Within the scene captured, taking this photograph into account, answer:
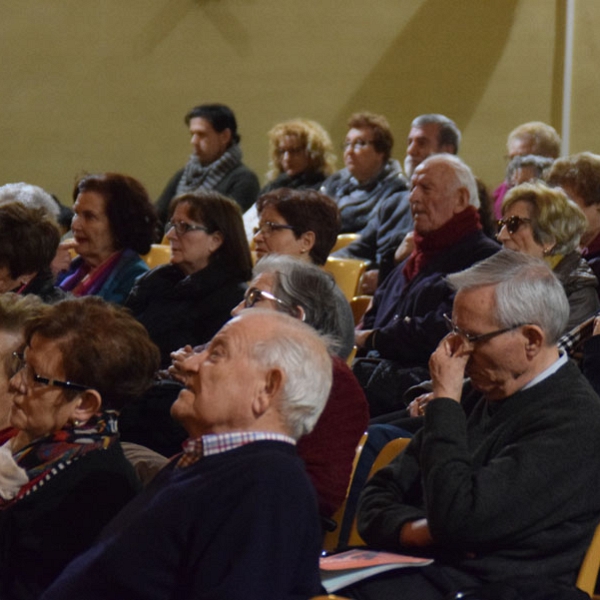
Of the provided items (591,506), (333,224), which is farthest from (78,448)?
(333,224)

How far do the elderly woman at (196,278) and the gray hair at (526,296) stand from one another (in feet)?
4.98

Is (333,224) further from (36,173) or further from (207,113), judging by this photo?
(36,173)

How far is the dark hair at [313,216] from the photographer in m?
3.91

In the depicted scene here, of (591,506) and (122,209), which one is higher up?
(122,209)

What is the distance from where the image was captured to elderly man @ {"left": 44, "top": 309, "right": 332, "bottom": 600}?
1.66 meters

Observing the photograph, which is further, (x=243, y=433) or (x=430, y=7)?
(x=430, y=7)

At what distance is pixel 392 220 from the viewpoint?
521 cm

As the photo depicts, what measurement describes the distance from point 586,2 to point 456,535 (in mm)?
5500

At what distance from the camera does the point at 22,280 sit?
369 centimetres

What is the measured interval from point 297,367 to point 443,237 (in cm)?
216

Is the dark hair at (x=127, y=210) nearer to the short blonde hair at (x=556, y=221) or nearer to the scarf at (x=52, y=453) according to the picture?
the short blonde hair at (x=556, y=221)

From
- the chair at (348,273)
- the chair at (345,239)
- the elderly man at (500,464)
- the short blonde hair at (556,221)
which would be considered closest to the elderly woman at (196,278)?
the chair at (348,273)

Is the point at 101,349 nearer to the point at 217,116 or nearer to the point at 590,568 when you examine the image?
the point at 590,568

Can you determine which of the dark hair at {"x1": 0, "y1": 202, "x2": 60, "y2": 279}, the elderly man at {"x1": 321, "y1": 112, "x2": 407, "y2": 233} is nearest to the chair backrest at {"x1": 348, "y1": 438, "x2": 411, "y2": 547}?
the dark hair at {"x1": 0, "y1": 202, "x2": 60, "y2": 279}
